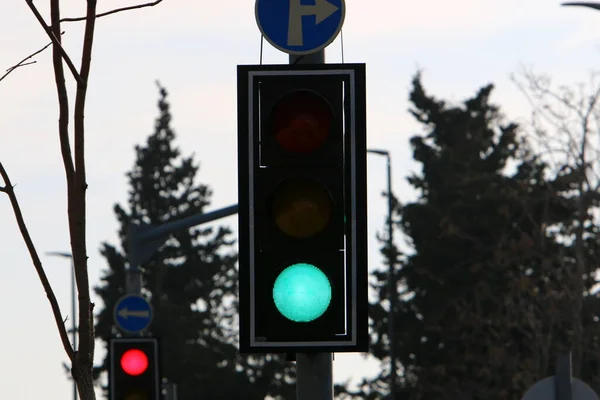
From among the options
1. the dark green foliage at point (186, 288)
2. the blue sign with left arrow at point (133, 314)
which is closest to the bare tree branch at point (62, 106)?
the blue sign with left arrow at point (133, 314)

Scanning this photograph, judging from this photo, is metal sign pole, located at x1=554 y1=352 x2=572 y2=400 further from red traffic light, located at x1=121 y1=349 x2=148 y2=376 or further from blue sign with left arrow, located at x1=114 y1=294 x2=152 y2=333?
blue sign with left arrow, located at x1=114 y1=294 x2=152 y2=333

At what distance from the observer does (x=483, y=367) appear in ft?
189

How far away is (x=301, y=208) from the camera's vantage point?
19.7ft

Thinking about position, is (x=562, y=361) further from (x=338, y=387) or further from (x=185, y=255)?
(x=185, y=255)

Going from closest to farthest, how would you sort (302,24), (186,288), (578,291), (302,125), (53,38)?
(53,38) → (302,125) → (302,24) → (578,291) → (186,288)

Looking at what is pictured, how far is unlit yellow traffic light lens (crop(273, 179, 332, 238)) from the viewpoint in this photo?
19.6 feet

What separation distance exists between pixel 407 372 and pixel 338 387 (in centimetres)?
396

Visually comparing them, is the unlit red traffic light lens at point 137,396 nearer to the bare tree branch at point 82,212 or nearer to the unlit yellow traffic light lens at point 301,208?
the bare tree branch at point 82,212

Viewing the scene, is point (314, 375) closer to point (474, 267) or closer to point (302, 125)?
point (302, 125)

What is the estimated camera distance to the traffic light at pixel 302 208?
591 centimetres

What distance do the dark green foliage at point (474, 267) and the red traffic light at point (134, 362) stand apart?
39727 millimetres

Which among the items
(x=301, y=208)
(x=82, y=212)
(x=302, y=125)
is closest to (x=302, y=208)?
(x=301, y=208)

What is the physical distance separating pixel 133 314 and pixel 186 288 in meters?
58.5

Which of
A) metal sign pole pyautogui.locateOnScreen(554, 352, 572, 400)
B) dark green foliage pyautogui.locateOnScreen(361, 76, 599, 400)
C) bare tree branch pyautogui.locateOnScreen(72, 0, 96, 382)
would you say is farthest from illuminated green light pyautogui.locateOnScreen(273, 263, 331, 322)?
dark green foliage pyautogui.locateOnScreen(361, 76, 599, 400)
